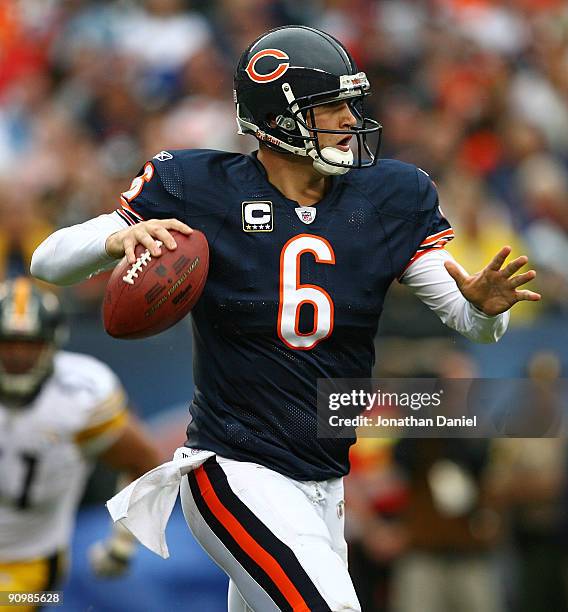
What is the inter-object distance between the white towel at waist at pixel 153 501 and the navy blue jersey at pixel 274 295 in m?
0.11

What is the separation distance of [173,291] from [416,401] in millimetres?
2231

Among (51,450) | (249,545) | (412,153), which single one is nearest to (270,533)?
(249,545)

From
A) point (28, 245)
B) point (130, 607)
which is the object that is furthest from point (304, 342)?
point (28, 245)

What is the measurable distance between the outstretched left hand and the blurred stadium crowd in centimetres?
237

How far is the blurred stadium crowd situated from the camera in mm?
6293

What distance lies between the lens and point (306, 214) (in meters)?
3.61

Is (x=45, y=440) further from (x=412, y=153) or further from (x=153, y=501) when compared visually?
(x=412, y=153)

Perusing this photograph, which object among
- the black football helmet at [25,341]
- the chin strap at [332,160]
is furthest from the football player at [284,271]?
the black football helmet at [25,341]

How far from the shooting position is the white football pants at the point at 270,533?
318 centimetres

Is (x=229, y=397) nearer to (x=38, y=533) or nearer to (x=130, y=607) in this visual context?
(x=38, y=533)

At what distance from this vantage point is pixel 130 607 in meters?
6.00

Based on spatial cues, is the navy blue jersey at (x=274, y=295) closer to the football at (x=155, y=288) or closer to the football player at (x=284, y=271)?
the football player at (x=284, y=271)

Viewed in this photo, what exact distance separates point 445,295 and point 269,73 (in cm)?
84

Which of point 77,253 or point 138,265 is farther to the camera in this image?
point 77,253
